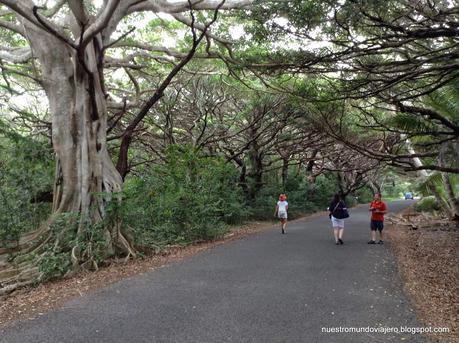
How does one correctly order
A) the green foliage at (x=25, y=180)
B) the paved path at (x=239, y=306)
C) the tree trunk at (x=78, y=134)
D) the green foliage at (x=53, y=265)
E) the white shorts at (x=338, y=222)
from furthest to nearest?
the white shorts at (x=338, y=222), the green foliage at (x=25, y=180), the tree trunk at (x=78, y=134), the green foliage at (x=53, y=265), the paved path at (x=239, y=306)

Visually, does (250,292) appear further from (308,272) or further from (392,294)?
(392,294)

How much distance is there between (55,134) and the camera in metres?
8.84

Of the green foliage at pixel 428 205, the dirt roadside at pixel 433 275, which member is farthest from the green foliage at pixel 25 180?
the green foliage at pixel 428 205

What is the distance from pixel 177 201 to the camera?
11969 mm

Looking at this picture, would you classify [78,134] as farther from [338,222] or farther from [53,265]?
[338,222]

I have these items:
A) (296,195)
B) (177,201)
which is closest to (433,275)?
(177,201)

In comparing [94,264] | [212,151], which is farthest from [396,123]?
[212,151]

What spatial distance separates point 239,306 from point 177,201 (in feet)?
22.5

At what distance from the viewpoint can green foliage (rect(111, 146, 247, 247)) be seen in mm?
10758

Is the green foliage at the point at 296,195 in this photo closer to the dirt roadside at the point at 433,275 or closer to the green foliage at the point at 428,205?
the green foliage at the point at 428,205

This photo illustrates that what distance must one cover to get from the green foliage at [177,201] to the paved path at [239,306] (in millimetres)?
2536

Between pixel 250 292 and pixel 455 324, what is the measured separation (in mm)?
2915

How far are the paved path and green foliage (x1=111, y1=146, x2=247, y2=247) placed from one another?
8.32 ft

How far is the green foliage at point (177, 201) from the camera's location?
10.8m
